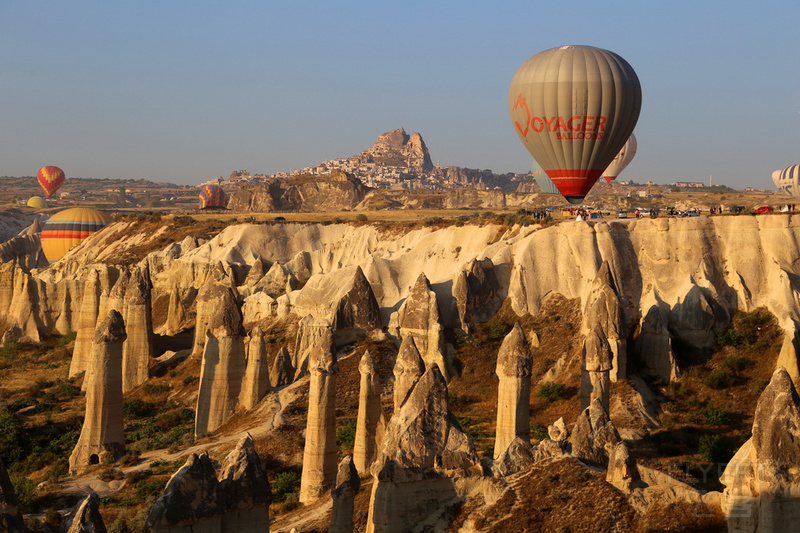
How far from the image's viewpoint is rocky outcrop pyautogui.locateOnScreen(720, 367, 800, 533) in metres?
15.6

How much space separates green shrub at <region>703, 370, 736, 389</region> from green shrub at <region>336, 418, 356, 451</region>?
15221 mm

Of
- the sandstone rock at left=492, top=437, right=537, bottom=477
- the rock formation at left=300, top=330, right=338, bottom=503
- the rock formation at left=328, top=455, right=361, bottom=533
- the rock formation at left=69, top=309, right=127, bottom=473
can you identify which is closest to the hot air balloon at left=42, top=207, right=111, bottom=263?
the rock formation at left=69, top=309, right=127, bottom=473

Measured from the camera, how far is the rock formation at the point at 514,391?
1028 inches

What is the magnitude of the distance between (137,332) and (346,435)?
1722 cm

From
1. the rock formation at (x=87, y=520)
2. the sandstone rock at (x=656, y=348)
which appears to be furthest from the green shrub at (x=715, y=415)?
the rock formation at (x=87, y=520)

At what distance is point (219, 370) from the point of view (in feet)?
120

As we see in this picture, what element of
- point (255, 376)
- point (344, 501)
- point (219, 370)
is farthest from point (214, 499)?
point (255, 376)

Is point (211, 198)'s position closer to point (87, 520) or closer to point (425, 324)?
point (425, 324)

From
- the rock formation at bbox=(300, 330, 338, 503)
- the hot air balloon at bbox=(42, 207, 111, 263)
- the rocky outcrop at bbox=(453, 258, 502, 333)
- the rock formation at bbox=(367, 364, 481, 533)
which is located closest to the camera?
the rock formation at bbox=(367, 364, 481, 533)

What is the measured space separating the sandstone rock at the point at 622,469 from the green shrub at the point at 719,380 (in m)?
21.6

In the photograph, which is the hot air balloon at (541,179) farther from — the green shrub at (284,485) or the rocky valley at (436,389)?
the green shrub at (284,485)

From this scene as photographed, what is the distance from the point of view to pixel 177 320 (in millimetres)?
60812

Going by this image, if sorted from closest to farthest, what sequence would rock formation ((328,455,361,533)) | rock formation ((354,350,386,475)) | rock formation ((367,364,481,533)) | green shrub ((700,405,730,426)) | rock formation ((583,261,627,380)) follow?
rock formation ((367,364,481,533)) < rock formation ((328,455,361,533)) < rock formation ((354,350,386,475)) < green shrub ((700,405,730,426)) < rock formation ((583,261,627,380))

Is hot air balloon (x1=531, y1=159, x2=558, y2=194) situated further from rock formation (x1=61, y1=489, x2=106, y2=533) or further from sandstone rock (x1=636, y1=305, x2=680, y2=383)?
rock formation (x1=61, y1=489, x2=106, y2=533)
